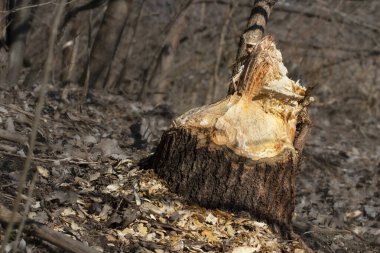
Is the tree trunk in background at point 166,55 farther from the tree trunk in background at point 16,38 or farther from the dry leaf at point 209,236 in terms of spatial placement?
the dry leaf at point 209,236

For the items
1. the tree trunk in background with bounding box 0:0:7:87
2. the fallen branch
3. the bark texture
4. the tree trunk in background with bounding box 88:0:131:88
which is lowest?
the fallen branch

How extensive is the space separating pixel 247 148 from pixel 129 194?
841 millimetres

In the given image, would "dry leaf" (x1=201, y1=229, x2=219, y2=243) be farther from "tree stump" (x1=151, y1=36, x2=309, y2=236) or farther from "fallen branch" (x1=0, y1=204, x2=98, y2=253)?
"fallen branch" (x1=0, y1=204, x2=98, y2=253)

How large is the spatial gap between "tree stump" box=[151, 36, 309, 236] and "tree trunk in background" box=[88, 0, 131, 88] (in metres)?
5.21

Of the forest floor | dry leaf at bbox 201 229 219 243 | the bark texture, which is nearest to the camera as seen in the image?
the forest floor

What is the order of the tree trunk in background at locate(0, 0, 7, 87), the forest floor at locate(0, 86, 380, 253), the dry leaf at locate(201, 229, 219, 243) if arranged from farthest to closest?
the tree trunk in background at locate(0, 0, 7, 87) < the dry leaf at locate(201, 229, 219, 243) < the forest floor at locate(0, 86, 380, 253)

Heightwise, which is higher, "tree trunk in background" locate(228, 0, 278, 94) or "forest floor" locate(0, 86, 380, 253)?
"tree trunk in background" locate(228, 0, 278, 94)

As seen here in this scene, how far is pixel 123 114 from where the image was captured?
7723 millimetres

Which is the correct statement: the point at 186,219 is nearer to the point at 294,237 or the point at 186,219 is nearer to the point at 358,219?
the point at 294,237

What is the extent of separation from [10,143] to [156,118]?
10.4 feet

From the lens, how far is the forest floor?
4.04 m

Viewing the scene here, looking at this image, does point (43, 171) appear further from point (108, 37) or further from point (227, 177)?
point (108, 37)

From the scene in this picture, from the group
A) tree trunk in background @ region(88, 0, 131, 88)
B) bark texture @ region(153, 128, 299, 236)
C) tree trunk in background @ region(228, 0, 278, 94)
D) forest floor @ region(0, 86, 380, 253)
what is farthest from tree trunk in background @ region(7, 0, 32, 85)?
bark texture @ region(153, 128, 299, 236)

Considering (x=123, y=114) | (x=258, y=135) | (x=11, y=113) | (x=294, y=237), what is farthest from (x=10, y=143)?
(x=123, y=114)
